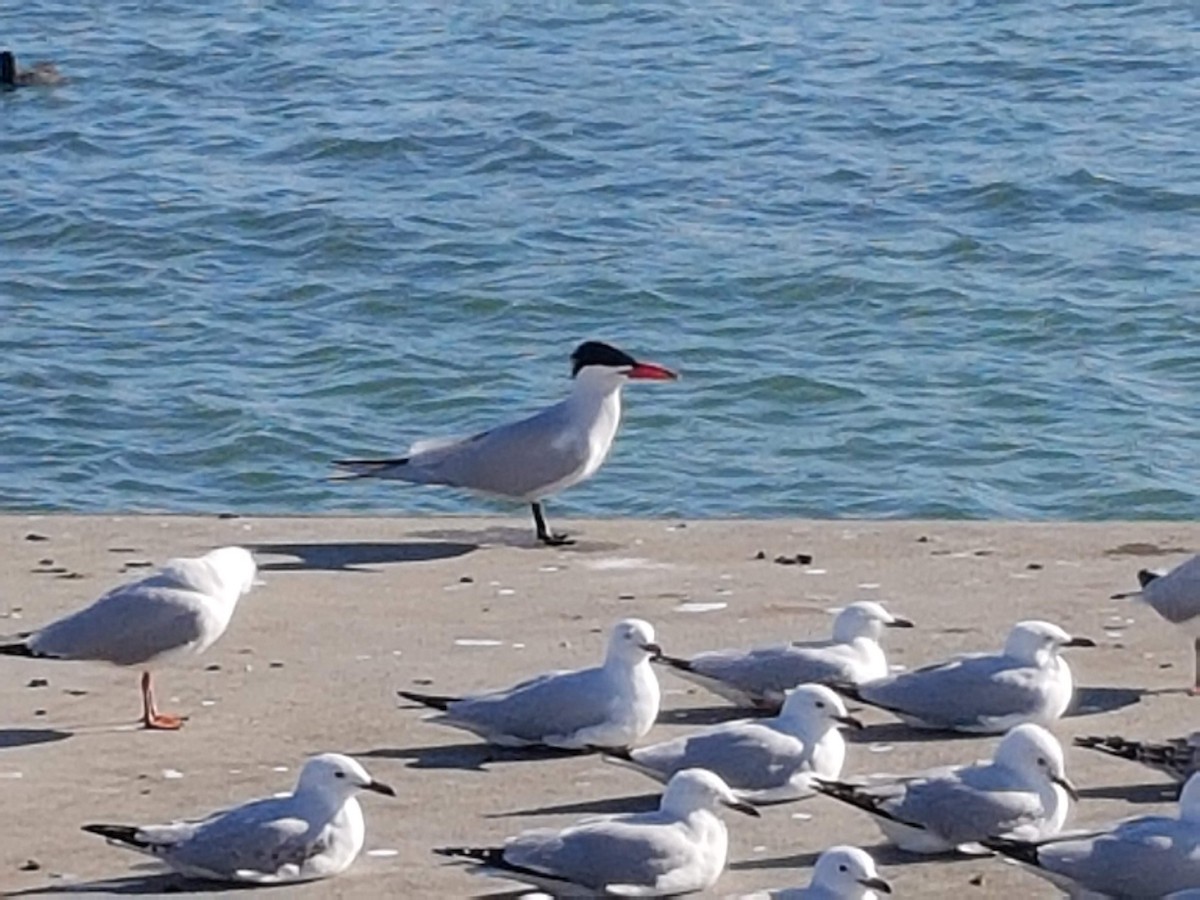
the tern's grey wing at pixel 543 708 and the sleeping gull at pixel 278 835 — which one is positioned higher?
the sleeping gull at pixel 278 835

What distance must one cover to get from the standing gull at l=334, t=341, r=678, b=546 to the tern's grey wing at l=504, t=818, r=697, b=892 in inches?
166

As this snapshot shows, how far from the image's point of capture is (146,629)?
8.38m

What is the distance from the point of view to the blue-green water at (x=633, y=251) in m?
15.1

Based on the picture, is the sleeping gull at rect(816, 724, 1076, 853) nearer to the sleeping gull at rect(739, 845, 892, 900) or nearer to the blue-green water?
the sleeping gull at rect(739, 845, 892, 900)

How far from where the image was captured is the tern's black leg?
10.9 m

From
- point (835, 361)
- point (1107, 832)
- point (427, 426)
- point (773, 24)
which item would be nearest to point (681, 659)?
point (1107, 832)

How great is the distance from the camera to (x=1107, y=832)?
6801 millimetres

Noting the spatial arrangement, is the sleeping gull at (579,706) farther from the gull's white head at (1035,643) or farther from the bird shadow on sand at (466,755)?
the gull's white head at (1035,643)

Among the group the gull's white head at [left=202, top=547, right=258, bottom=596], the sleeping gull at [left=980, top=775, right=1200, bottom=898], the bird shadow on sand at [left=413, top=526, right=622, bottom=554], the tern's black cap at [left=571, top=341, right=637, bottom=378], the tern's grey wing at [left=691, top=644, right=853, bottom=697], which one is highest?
the sleeping gull at [left=980, top=775, right=1200, bottom=898]

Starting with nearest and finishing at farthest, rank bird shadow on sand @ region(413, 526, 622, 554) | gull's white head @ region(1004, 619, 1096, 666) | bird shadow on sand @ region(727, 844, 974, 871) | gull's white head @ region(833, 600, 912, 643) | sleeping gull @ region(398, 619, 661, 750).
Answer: bird shadow on sand @ region(727, 844, 974, 871) → sleeping gull @ region(398, 619, 661, 750) → gull's white head @ region(1004, 619, 1096, 666) → gull's white head @ region(833, 600, 912, 643) → bird shadow on sand @ region(413, 526, 622, 554)

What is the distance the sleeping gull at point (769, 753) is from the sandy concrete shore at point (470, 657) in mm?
87

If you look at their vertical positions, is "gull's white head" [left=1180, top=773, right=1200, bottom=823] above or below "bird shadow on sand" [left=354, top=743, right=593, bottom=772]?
above

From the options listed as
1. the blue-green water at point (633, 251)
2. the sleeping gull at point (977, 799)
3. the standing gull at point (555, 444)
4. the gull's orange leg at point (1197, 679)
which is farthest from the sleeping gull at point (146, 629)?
the blue-green water at point (633, 251)

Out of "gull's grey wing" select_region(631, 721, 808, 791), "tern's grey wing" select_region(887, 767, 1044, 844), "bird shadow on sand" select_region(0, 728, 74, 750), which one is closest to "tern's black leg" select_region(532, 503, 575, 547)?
"bird shadow on sand" select_region(0, 728, 74, 750)
